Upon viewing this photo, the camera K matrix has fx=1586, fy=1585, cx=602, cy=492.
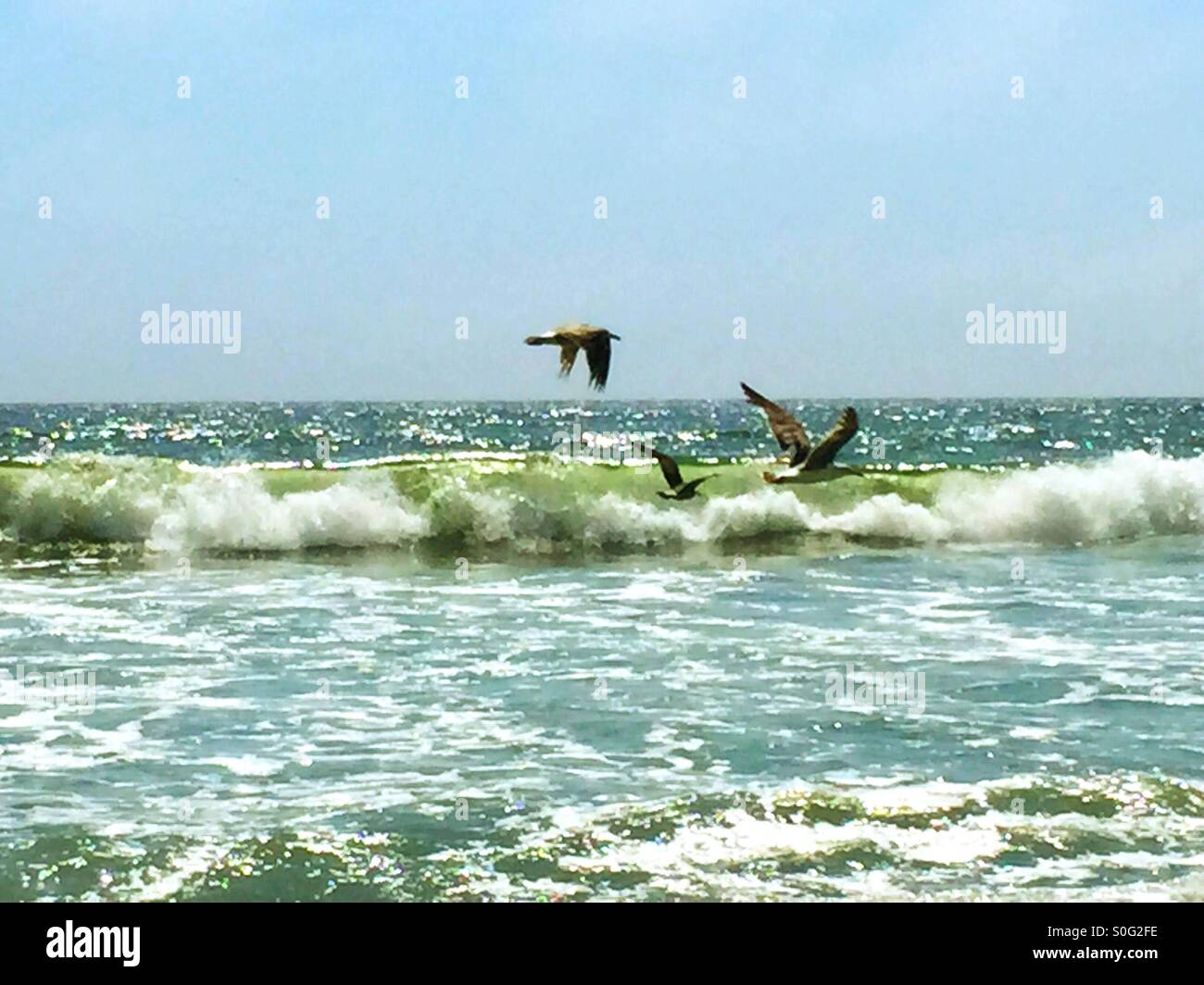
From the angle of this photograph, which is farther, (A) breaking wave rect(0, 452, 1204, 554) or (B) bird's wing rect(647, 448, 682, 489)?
(A) breaking wave rect(0, 452, 1204, 554)

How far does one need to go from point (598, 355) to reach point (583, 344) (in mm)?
124

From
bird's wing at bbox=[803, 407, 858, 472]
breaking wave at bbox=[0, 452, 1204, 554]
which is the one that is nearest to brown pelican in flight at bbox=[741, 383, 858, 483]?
bird's wing at bbox=[803, 407, 858, 472]

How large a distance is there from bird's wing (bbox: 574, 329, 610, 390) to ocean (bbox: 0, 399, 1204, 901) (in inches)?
77.8

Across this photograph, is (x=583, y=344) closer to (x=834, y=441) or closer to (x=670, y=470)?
(x=834, y=441)

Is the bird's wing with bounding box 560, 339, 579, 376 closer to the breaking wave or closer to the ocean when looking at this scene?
the ocean

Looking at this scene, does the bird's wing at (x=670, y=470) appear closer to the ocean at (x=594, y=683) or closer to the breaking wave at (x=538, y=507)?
the ocean at (x=594, y=683)

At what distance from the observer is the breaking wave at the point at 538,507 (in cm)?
2067

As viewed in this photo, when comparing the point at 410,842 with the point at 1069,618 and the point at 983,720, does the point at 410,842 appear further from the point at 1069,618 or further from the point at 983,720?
the point at 1069,618

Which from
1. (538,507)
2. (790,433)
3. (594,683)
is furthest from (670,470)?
(538,507)

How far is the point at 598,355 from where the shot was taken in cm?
1047

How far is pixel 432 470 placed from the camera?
22.3 meters

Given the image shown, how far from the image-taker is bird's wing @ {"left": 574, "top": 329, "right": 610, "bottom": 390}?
10.3 m
